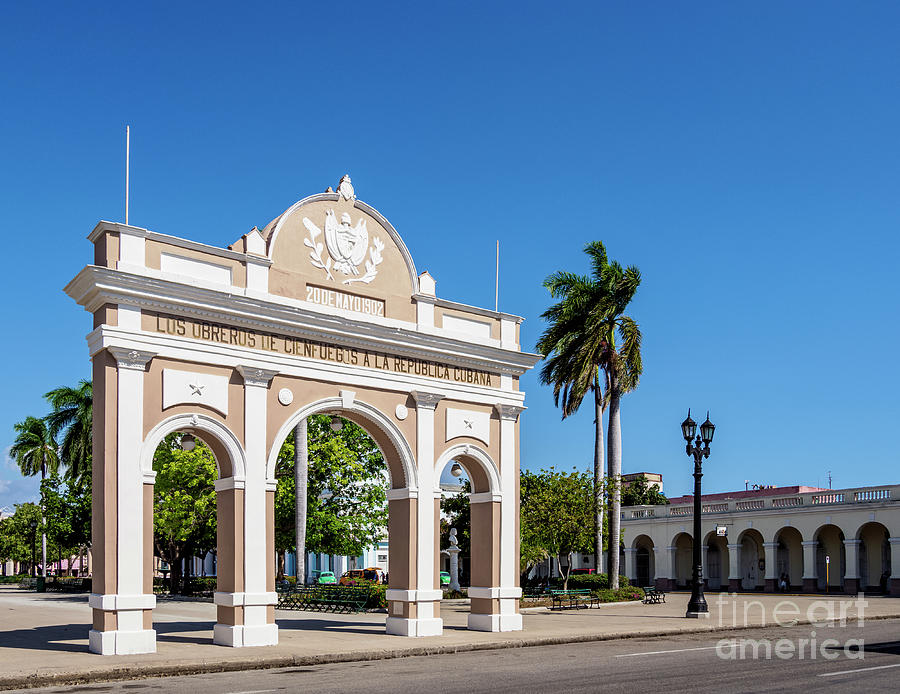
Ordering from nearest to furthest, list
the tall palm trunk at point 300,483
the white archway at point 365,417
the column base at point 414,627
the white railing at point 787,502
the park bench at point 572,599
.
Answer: the white archway at point 365,417 < the column base at point 414,627 < the park bench at point 572,599 < the tall palm trunk at point 300,483 < the white railing at point 787,502

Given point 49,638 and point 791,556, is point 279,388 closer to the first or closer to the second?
point 49,638

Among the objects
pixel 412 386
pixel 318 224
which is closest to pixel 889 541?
pixel 412 386

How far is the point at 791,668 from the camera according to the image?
591 inches

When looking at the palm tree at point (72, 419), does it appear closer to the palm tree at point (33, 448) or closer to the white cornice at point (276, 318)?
the palm tree at point (33, 448)

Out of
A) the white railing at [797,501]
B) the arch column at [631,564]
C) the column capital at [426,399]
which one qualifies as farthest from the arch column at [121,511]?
the arch column at [631,564]

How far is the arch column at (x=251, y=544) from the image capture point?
19328 millimetres

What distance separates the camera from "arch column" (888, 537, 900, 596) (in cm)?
4503

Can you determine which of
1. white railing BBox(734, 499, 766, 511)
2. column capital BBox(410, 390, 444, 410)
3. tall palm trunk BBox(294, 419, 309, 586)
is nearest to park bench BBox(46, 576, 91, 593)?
tall palm trunk BBox(294, 419, 309, 586)

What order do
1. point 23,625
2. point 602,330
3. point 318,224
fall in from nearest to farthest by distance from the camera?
1. point 318,224
2. point 23,625
3. point 602,330

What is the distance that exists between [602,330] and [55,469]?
53898 mm

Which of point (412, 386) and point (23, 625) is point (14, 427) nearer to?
point (23, 625)

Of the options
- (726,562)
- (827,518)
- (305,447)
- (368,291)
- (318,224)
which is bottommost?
(726,562)

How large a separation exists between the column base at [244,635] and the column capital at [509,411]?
323 inches

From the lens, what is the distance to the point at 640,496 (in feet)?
273
